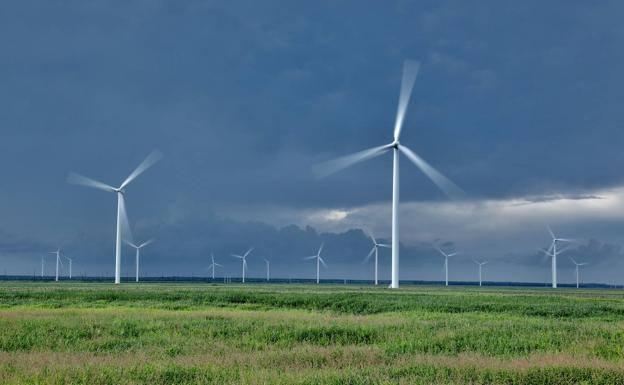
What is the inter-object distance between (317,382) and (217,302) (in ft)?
130

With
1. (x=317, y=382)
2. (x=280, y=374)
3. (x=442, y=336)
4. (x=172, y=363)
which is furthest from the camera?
(x=442, y=336)

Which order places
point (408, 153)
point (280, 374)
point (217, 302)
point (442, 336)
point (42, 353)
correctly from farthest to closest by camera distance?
point (408, 153), point (217, 302), point (442, 336), point (42, 353), point (280, 374)

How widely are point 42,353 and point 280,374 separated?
27.2 feet

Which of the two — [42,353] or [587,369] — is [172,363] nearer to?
[42,353]

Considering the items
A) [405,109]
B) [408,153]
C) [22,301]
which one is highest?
[405,109]

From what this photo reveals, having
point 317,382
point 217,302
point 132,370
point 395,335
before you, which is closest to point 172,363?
point 132,370

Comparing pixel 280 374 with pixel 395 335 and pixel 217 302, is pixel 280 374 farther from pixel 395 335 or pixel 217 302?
pixel 217 302

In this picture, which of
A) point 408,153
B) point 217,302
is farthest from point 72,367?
point 408,153

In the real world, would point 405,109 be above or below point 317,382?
above

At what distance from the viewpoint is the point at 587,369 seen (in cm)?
1666

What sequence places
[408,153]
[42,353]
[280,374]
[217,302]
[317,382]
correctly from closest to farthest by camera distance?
[317,382], [280,374], [42,353], [217,302], [408,153]

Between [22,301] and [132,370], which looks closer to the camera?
[132,370]

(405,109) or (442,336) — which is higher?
(405,109)

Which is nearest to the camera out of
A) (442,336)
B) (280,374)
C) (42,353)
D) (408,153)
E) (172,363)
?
(280,374)
